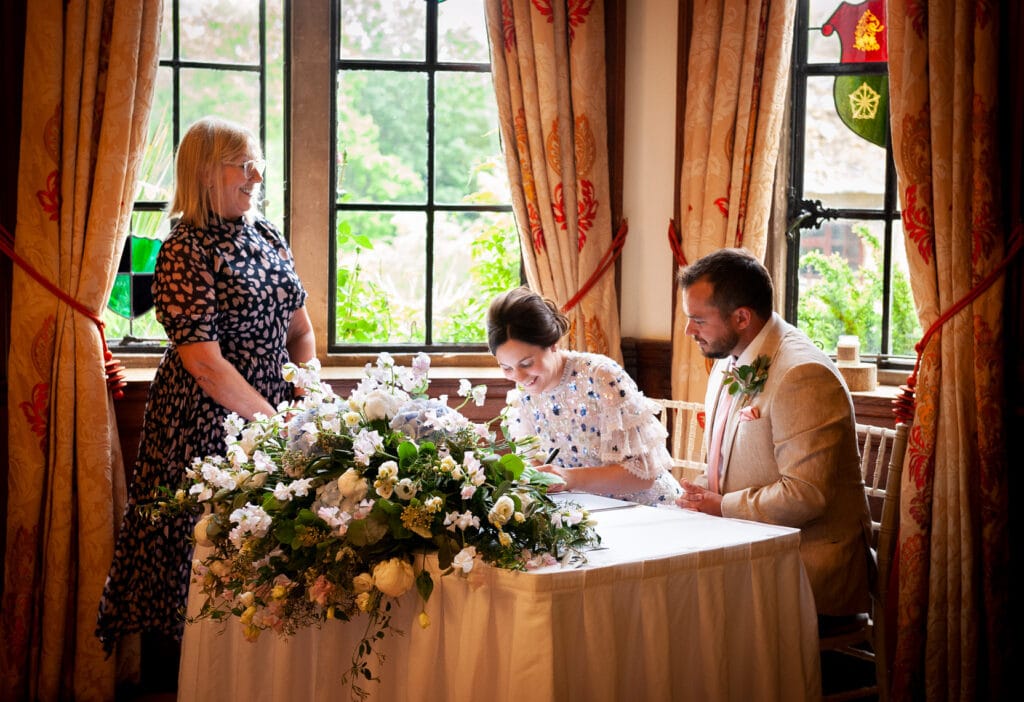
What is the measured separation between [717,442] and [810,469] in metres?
0.36

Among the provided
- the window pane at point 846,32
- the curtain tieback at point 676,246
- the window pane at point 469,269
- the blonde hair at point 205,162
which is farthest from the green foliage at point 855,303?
the blonde hair at point 205,162

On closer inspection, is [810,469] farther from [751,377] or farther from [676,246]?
[676,246]

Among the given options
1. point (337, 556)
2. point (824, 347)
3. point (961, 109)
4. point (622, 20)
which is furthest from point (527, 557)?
point (622, 20)

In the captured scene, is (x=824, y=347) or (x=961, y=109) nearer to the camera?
(x=961, y=109)

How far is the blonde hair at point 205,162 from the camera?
10.5 ft

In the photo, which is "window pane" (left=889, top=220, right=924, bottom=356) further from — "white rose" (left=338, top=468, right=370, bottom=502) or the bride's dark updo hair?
"white rose" (left=338, top=468, right=370, bottom=502)

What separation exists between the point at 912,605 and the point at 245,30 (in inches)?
114

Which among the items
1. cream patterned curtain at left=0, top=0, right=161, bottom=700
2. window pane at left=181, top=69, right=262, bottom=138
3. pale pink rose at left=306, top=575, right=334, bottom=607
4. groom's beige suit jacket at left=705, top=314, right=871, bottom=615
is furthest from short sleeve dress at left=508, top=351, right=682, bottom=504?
window pane at left=181, top=69, right=262, bottom=138

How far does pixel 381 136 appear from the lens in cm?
429

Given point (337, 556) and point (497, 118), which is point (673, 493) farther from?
point (497, 118)

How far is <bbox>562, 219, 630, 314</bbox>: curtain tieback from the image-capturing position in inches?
164

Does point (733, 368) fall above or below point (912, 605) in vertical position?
above

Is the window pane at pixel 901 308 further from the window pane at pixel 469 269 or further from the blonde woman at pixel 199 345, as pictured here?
the blonde woman at pixel 199 345

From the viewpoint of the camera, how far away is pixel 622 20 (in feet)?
13.8
